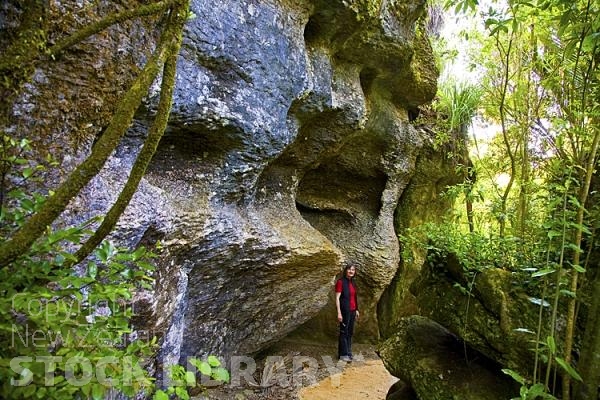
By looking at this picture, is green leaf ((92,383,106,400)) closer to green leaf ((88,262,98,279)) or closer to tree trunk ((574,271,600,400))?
green leaf ((88,262,98,279))

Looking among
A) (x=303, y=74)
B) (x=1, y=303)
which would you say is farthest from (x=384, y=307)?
(x=1, y=303)

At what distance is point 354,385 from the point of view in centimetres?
566

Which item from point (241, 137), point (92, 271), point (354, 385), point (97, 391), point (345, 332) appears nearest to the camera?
point (97, 391)

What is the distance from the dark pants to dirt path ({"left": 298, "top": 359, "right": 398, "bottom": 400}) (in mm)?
229

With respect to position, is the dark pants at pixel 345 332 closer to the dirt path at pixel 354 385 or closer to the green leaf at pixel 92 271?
the dirt path at pixel 354 385

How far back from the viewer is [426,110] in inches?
325

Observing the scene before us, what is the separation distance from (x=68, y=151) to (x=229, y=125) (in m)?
1.61

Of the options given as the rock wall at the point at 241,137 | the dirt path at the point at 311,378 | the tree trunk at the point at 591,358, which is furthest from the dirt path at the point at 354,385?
the tree trunk at the point at 591,358

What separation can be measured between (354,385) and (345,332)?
90 cm

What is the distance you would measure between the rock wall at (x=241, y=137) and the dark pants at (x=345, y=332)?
0.66 m

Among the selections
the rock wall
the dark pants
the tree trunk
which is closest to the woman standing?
the dark pants

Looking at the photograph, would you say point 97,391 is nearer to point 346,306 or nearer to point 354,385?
point 354,385

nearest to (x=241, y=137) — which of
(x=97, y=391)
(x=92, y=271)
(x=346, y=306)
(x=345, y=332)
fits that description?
(x=92, y=271)

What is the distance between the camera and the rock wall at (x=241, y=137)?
101 inches
